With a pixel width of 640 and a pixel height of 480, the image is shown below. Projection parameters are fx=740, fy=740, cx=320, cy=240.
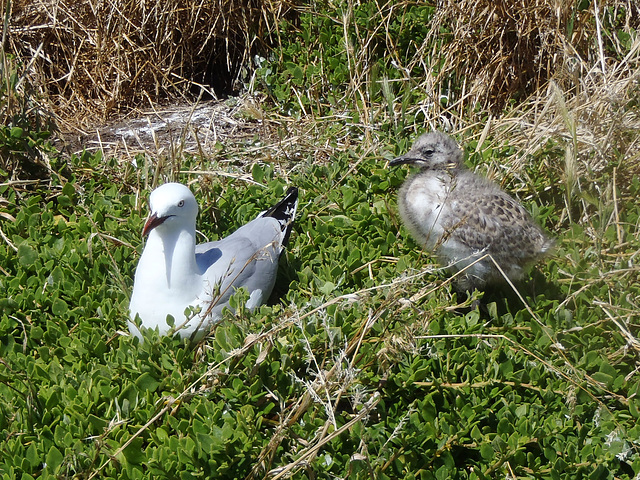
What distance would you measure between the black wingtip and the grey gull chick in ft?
2.17

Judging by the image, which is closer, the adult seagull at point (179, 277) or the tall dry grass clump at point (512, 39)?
the adult seagull at point (179, 277)

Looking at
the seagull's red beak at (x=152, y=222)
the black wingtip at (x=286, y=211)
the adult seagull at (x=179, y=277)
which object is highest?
the seagull's red beak at (x=152, y=222)

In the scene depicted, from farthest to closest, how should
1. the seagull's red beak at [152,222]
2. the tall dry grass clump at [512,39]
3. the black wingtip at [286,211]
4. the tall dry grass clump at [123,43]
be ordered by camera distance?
the tall dry grass clump at [123,43] → the tall dry grass clump at [512,39] → the black wingtip at [286,211] → the seagull's red beak at [152,222]

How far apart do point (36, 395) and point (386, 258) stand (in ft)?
6.86

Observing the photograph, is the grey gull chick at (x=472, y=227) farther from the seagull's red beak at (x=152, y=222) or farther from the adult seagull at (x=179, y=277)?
the seagull's red beak at (x=152, y=222)

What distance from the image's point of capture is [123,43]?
21.6 ft

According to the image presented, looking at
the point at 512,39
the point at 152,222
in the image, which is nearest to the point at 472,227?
the point at 152,222

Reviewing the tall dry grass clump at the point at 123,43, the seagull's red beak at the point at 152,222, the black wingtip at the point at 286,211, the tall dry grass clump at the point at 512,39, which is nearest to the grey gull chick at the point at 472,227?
the black wingtip at the point at 286,211

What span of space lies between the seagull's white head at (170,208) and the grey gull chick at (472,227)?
1277 millimetres

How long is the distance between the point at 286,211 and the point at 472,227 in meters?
1.16

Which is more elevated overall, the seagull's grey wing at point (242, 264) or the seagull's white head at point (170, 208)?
the seagull's white head at point (170, 208)

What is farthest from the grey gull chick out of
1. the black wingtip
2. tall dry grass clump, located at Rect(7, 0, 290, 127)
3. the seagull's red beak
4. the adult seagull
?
tall dry grass clump, located at Rect(7, 0, 290, 127)

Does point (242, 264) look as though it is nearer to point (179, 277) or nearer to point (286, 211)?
point (179, 277)

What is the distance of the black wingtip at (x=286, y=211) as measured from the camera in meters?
4.36
